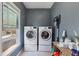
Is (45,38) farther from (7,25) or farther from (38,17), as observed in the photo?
(7,25)

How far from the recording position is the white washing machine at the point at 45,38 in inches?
203

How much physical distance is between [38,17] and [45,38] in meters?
1.36

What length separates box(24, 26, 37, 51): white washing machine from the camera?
5184mm

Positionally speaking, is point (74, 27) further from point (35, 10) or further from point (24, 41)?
point (35, 10)

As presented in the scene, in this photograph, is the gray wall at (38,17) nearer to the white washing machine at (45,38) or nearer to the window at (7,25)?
the white washing machine at (45,38)

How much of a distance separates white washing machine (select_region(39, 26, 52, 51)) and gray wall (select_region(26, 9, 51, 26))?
913 mm

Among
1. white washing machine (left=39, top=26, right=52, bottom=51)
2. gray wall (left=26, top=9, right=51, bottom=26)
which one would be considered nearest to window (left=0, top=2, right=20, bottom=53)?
white washing machine (left=39, top=26, right=52, bottom=51)

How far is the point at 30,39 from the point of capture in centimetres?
517

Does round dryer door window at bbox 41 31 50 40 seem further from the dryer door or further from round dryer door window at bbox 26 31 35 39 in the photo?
round dryer door window at bbox 26 31 35 39

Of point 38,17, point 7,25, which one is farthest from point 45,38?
point 7,25

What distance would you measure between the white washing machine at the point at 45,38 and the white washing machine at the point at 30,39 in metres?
0.26

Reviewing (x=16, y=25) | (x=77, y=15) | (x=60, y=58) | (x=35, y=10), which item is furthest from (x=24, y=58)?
(x=35, y=10)

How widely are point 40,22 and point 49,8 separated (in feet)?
2.69

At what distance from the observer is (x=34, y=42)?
205 inches
